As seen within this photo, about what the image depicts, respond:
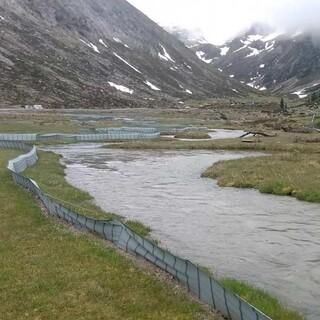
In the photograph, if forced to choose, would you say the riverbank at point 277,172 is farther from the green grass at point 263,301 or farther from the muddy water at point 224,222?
the green grass at point 263,301

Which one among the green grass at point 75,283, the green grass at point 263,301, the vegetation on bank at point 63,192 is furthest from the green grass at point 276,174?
the green grass at point 263,301

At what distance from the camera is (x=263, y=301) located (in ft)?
55.8

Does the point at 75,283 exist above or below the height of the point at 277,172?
below

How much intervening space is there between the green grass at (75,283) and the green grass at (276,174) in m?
17.5

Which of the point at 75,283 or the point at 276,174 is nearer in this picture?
the point at 75,283

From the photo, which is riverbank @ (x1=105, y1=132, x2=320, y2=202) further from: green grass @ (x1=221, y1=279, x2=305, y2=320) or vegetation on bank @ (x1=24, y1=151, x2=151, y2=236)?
green grass @ (x1=221, y1=279, x2=305, y2=320)

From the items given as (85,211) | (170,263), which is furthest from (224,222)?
(170,263)

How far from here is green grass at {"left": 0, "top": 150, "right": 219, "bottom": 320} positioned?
1612cm

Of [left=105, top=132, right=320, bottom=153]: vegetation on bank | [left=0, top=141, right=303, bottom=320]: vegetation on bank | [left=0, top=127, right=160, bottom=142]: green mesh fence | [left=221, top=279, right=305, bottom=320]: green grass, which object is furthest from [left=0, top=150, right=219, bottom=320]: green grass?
[left=0, top=127, right=160, bottom=142]: green mesh fence

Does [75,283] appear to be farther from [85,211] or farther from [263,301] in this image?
[85,211]

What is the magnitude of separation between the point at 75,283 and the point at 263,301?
20.0 feet

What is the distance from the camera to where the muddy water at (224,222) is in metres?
20.7

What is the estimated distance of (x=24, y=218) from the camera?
28.4m

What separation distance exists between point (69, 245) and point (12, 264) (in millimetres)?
3235
